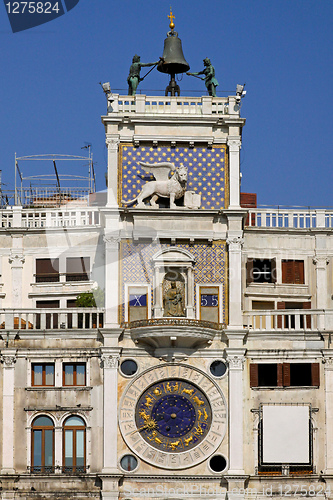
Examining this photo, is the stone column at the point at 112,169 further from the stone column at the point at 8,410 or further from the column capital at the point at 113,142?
the stone column at the point at 8,410

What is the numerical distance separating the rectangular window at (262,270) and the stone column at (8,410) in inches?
524

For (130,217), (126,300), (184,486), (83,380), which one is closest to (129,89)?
(130,217)

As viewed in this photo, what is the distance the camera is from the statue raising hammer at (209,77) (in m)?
67.1

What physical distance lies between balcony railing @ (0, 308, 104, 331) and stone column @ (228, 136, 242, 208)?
8582 millimetres

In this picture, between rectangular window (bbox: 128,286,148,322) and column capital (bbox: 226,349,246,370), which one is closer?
column capital (bbox: 226,349,246,370)

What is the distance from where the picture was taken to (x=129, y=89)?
67.1 meters

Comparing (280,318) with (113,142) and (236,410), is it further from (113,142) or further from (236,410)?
(113,142)

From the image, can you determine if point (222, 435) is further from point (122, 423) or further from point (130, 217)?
point (130, 217)

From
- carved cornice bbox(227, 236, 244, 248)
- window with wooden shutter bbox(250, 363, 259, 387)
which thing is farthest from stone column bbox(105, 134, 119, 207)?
window with wooden shutter bbox(250, 363, 259, 387)

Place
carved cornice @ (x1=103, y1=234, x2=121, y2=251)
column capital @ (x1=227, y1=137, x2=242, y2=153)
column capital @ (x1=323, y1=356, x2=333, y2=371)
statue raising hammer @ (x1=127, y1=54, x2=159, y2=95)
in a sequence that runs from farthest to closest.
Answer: statue raising hammer @ (x1=127, y1=54, x2=159, y2=95)
column capital @ (x1=227, y1=137, x2=242, y2=153)
carved cornice @ (x1=103, y1=234, x2=121, y2=251)
column capital @ (x1=323, y1=356, x2=333, y2=371)

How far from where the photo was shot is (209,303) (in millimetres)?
64000

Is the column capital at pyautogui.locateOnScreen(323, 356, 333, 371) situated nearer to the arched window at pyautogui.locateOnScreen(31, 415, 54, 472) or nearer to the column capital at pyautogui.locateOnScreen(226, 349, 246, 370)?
the column capital at pyautogui.locateOnScreen(226, 349, 246, 370)

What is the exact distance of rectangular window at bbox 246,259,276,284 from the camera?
67.6m

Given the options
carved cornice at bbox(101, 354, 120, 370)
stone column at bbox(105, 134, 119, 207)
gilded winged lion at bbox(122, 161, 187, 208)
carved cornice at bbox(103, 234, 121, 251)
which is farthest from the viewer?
stone column at bbox(105, 134, 119, 207)
